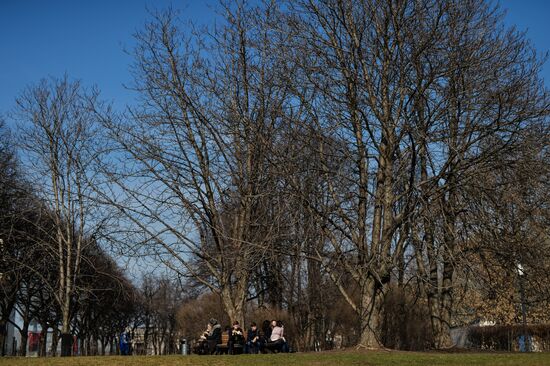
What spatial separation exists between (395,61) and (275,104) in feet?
12.7

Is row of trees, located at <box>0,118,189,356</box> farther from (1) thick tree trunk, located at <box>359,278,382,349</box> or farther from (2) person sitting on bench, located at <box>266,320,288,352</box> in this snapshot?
(1) thick tree trunk, located at <box>359,278,382,349</box>

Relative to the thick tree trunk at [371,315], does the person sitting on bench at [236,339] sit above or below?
below

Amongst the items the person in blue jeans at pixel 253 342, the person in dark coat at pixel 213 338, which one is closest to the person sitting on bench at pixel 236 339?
the person in dark coat at pixel 213 338

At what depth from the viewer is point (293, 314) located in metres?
33.4

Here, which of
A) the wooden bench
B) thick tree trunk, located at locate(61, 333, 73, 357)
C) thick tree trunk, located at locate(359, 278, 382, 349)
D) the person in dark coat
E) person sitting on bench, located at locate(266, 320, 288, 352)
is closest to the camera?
thick tree trunk, located at locate(359, 278, 382, 349)

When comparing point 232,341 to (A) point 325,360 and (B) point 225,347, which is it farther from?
(A) point 325,360

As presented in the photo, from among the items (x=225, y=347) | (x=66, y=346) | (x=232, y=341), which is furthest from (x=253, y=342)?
(x=66, y=346)

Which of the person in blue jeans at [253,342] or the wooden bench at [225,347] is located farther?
the person in blue jeans at [253,342]

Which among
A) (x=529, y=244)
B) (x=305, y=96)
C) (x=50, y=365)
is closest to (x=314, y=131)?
(x=305, y=96)

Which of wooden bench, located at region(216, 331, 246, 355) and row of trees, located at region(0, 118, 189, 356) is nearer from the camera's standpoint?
wooden bench, located at region(216, 331, 246, 355)

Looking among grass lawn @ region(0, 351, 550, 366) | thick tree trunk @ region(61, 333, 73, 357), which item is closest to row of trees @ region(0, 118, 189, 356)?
thick tree trunk @ region(61, 333, 73, 357)

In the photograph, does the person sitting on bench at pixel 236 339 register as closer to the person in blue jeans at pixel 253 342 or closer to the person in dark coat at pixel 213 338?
the person in dark coat at pixel 213 338

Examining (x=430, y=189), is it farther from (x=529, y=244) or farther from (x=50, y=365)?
(x=50, y=365)

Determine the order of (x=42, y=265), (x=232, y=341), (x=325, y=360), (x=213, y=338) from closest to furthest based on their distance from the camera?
(x=325, y=360), (x=232, y=341), (x=213, y=338), (x=42, y=265)
